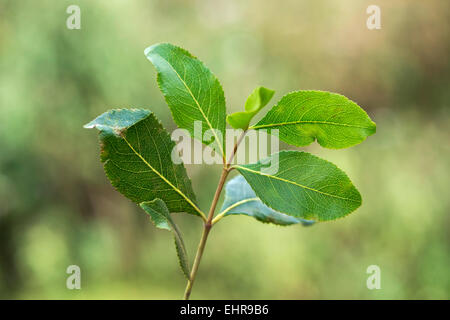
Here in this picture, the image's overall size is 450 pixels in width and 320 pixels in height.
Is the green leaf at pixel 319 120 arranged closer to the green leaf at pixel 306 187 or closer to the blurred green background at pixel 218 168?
the green leaf at pixel 306 187

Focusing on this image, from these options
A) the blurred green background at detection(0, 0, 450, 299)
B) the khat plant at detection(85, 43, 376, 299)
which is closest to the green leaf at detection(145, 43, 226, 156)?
the khat plant at detection(85, 43, 376, 299)

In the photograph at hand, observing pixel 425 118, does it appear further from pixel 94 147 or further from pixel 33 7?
pixel 33 7

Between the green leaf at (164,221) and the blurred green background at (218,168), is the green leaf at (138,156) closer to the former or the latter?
the green leaf at (164,221)

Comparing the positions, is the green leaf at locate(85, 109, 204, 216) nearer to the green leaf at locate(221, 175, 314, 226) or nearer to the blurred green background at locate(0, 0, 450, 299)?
the green leaf at locate(221, 175, 314, 226)

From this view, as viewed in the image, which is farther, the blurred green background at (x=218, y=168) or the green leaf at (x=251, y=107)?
the blurred green background at (x=218, y=168)

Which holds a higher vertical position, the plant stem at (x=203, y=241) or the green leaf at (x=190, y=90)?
the green leaf at (x=190, y=90)

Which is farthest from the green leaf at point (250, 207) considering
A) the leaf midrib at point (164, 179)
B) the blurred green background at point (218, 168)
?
the blurred green background at point (218, 168)
